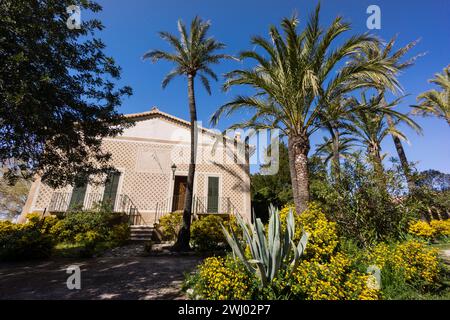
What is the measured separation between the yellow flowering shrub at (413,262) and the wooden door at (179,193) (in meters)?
10.3

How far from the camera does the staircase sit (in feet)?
33.2

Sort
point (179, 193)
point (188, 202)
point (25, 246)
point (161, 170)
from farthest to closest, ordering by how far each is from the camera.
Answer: point (179, 193) → point (161, 170) → point (188, 202) → point (25, 246)

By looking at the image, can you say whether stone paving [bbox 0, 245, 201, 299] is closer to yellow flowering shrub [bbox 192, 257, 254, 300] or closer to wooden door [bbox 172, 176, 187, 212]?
yellow flowering shrub [bbox 192, 257, 254, 300]

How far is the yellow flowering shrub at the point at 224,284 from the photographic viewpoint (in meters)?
3.06

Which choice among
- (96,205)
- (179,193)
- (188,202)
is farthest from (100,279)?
(179,193)

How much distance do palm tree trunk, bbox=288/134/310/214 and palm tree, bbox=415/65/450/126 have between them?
1162 cm

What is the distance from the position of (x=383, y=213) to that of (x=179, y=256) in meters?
6.81

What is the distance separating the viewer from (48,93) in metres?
4.56

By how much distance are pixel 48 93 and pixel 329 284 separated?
665 centimetres

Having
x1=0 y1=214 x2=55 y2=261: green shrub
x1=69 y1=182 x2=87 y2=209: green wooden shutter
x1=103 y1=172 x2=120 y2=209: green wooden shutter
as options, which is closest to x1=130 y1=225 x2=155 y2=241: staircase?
x1=103 y1=172 x2=120 y2=209: green wooden shutter

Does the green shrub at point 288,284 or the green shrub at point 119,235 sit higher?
the green shrub at point 119,235

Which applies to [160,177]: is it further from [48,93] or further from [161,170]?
[48,93]

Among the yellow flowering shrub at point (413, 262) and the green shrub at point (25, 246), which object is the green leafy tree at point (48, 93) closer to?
the green shrub at point (25, 246)

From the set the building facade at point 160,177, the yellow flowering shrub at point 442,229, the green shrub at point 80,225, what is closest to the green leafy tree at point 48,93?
the green shrub at point 80,225
